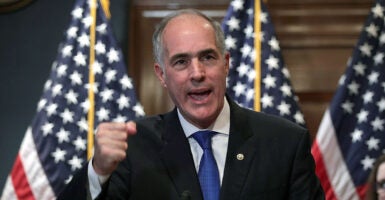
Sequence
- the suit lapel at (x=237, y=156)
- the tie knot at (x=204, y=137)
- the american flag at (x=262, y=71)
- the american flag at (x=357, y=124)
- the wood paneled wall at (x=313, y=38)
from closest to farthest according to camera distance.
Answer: the suit lapel at (x=237, y=156) → the tie knot at (x=204, y=137) → the american flag at (x=357, y=124) → the american flag at (x=262, y=71) → the wood paneled wall at (x=313, y=38)

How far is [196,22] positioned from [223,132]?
0.32m

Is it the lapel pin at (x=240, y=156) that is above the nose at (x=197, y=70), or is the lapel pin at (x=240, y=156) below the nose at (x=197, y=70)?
below

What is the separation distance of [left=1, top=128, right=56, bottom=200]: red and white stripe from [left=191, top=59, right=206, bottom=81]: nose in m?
1.79

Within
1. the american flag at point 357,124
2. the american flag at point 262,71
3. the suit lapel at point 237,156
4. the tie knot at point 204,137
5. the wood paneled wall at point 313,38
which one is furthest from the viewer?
the wood paneled wall at point 313,38

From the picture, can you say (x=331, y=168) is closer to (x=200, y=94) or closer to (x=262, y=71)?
(x=262, y=71)

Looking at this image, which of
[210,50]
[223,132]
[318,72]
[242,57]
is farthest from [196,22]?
[318,72]

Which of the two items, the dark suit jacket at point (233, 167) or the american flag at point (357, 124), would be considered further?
the american flag at point (357, 124)

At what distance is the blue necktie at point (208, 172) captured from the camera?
4.86 ft

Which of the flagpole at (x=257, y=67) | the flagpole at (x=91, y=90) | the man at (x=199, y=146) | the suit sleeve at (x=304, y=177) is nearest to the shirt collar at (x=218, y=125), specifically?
the man at (x=199, y=146)

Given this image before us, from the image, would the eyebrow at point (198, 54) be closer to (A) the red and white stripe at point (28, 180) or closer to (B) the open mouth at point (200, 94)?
(B) the open mouth at point (200, 94)

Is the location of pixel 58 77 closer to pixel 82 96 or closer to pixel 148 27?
pixel 82 96

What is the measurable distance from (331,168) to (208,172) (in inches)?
64.0

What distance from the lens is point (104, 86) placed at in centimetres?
312

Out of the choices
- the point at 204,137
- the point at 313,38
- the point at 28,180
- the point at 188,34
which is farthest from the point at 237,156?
the point at 313,38
